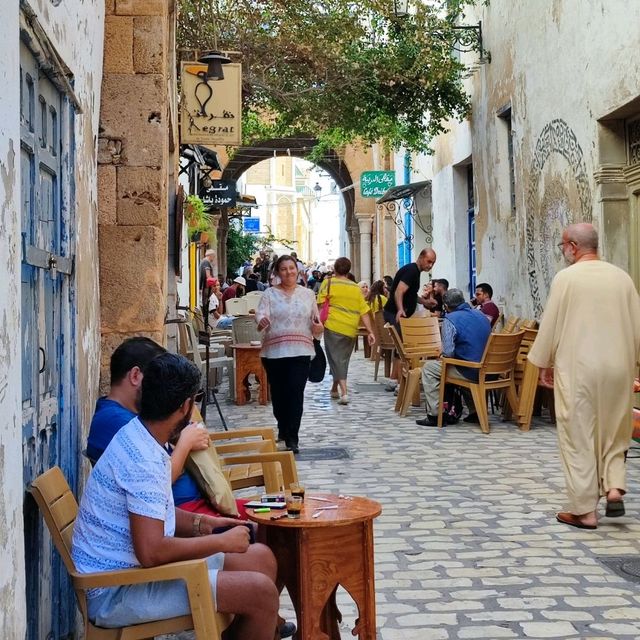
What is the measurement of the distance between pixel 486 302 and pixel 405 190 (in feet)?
29.7

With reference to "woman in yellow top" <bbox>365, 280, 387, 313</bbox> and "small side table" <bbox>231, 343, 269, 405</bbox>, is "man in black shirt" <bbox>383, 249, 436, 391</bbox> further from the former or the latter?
"woman in yellow top" <bbox>365, 280, 387, 313</bbox>

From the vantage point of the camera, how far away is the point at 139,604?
305 centimetres

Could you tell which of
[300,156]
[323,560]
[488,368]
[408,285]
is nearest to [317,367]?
[488,368]

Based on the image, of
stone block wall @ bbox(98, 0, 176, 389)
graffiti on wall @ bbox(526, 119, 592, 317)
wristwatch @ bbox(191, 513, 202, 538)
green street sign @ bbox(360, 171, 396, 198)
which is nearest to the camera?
wristwatch @ bbox(191, 513, 202, 538)

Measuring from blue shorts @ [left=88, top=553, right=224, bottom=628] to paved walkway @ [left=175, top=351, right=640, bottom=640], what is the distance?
4.03ft

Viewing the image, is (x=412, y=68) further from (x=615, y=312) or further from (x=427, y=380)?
(x=615, y=312)

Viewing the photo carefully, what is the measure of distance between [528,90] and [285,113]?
12.4ft

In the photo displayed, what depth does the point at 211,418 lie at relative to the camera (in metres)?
10.4

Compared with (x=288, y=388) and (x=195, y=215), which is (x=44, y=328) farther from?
(x=195, y=215)

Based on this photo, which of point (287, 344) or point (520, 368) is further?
point (520, 368)

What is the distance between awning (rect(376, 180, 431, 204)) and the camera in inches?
820

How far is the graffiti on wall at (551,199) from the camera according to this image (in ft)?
34.3

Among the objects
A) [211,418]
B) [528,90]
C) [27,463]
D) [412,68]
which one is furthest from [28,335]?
[412,68]

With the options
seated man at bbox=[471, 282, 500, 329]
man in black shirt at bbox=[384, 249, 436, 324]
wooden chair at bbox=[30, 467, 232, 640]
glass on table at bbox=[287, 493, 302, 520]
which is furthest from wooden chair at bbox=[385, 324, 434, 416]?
wooden chair at bbox=[30, 467, 232, 640]
